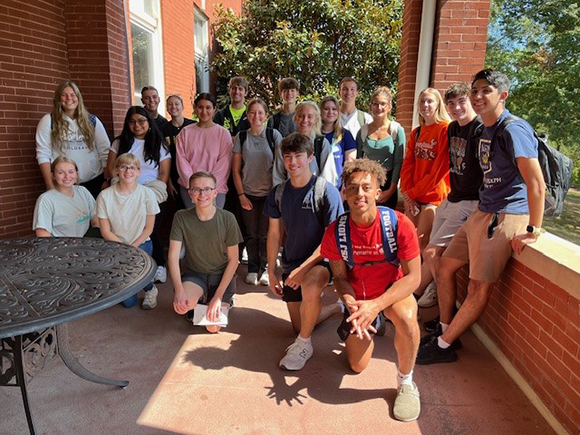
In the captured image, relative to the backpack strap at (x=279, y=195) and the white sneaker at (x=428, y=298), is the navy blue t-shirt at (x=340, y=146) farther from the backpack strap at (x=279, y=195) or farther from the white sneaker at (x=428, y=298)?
the white sneaker at (x=428, y=298)

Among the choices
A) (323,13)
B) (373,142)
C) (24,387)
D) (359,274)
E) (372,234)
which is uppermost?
(323,13)

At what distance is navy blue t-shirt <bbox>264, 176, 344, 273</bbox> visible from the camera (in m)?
2.84

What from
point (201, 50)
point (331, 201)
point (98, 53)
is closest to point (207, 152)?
point (331, 201)

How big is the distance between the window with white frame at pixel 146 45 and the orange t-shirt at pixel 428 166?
17.0ft

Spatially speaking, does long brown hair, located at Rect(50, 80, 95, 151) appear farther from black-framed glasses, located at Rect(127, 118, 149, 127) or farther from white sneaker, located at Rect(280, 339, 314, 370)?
white sneaker, located at Rect(280, 339, 314, 370)

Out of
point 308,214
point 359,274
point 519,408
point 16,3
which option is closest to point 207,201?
point 308,214

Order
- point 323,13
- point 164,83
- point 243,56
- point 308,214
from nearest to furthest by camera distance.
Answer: point 308,214, point 164,83, point 323,13, point 243,56

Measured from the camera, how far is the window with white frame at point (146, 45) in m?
7.27

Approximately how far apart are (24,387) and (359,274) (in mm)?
1757

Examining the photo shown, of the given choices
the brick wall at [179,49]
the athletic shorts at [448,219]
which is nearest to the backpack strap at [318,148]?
the athletic shorts at [448,219]

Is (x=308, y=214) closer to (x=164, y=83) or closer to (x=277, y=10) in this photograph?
(x=164, y=83)

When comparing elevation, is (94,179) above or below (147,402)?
above

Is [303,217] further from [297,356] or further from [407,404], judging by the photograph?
[407,404]

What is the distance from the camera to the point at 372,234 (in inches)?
94.2
